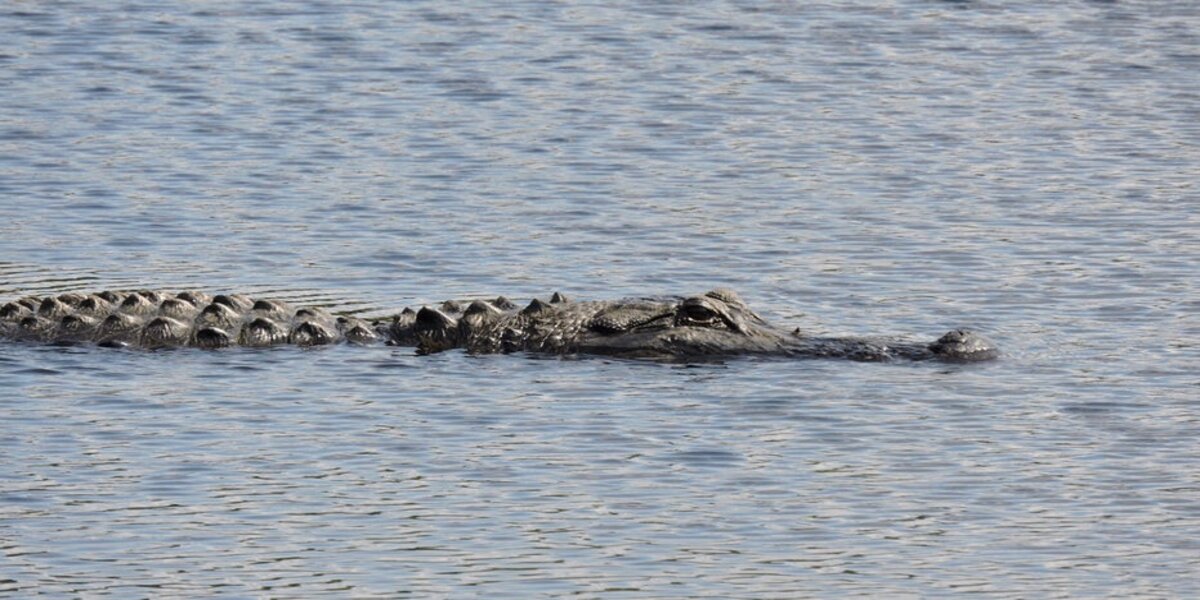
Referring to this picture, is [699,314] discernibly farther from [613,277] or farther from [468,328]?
[613,277]

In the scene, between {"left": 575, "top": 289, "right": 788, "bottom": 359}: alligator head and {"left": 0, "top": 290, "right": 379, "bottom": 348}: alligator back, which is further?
{"left": 0, "top": 290, "right": 379, "bottom": 348}: alligator back

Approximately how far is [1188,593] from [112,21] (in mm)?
23334

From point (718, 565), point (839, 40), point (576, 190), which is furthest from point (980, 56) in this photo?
point (718, 565)

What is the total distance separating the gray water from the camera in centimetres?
1288

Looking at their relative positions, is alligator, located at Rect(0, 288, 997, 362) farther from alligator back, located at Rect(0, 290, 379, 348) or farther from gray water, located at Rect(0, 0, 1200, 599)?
gray water, located at Rect(0, 0, 1200, 599)

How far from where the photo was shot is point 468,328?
694 inches

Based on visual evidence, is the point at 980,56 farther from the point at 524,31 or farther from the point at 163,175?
the point at 163,175

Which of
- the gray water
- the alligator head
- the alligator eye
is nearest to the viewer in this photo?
the gray water

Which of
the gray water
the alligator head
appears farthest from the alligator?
the gray water

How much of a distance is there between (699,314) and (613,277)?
8.04 ft

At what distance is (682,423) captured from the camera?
50.2ft

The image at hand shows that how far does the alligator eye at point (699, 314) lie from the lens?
17.5 meters

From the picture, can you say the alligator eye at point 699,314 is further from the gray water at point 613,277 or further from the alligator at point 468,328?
the gray water at point 613,277

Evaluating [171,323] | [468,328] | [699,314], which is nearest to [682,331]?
[699,314]
